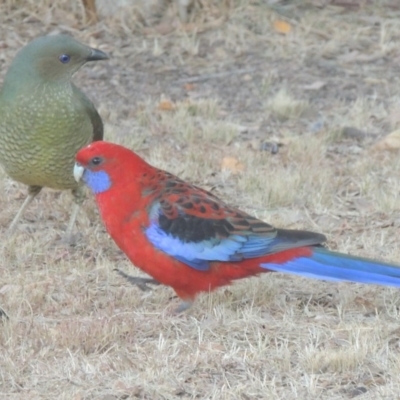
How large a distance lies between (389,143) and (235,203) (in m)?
1.55

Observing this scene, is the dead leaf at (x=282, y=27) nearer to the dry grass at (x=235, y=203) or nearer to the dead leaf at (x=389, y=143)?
the dry grass at (x=235, y=203)

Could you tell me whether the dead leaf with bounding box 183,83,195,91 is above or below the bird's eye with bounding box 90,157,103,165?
below

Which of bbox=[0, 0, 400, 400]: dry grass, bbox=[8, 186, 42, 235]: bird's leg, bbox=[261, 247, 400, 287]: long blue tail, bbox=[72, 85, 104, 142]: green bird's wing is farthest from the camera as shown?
bbox=[8, 186, 42, 235]: bird's leg

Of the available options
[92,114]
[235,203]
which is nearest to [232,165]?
[235,203]

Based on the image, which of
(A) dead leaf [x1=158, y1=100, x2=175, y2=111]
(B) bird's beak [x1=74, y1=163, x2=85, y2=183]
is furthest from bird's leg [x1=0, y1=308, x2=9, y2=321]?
(A) dead leaf [x1=158, y1=100, x2=175, y2=111]

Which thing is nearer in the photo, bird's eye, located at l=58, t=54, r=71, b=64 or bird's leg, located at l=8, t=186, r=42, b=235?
bird's eye, located at l=58, t=54, r=71, b=64

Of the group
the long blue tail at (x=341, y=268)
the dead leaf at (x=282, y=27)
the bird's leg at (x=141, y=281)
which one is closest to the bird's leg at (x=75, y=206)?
the bird's leg at (x=141, y=281)

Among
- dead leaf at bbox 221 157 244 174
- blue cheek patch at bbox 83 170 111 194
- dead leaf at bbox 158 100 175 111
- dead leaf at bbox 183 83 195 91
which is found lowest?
dead leaf at bbox 183 83 195 91

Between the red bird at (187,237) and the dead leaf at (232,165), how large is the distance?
2.50 metres

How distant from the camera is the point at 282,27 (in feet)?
36.1

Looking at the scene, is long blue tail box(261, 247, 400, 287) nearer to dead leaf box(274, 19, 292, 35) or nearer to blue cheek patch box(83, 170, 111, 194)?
blue cheek patch box(83, 170, 111, 194)

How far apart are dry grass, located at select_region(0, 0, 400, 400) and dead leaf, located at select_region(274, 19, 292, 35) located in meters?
0.07

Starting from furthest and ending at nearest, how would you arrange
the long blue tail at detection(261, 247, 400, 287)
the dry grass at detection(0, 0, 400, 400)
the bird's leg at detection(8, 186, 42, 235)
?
the bird's leg at detection(8, 186, 42, 235), the long blue tail at detection(261, 247, 400, 287), the dry grass at detection(0, 0, 400, 400)

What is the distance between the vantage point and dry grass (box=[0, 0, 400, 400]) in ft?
15.8
